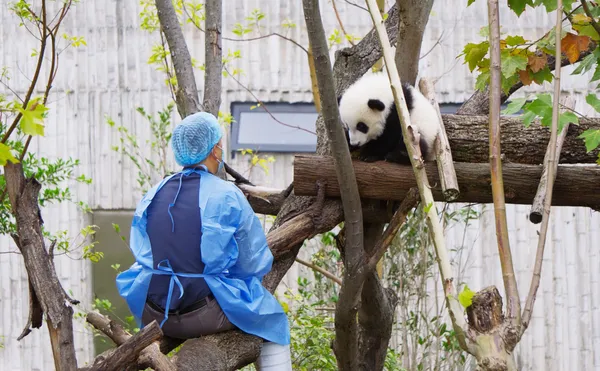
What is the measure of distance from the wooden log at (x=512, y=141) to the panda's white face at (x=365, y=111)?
381 millimetres

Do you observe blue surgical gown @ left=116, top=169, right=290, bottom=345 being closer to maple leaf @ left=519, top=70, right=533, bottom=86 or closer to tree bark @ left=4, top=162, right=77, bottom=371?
tree bark @ left=4, top=162, right=77, bottom=371

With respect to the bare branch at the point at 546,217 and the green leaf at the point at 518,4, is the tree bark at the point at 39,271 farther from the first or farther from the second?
the green leaf at the point at 518,4

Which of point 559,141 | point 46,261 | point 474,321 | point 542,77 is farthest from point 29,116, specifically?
point 559,141

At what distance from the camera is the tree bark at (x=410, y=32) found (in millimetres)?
3861

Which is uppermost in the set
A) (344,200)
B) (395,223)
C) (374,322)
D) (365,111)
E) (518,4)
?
(518,4)

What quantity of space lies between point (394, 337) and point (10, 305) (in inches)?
131

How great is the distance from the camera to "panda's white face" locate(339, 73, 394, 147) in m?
4.05

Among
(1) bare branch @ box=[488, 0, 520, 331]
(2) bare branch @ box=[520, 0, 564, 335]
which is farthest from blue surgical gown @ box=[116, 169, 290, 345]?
(2) bare branch @ box=[520, 0, 564, 335]

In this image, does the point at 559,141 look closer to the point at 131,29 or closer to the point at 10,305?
the point at 131,29

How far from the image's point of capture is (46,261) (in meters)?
2.78

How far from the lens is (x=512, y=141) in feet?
12.5

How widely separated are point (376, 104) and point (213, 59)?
96 centimetres

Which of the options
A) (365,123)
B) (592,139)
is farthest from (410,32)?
(592,139)

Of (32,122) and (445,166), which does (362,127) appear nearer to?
(445,166)
